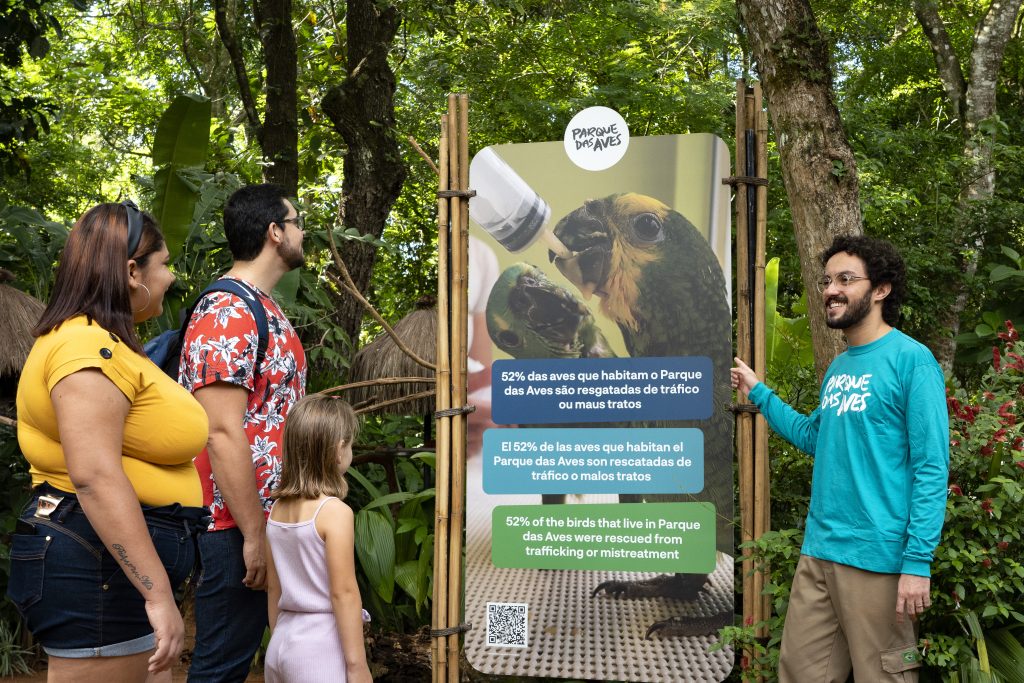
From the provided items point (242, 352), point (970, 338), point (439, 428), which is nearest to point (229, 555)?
point (242, 352)

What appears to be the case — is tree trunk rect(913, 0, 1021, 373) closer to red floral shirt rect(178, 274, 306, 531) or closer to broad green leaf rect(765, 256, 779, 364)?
broad green leaf rect(765, 256, 779, 364)

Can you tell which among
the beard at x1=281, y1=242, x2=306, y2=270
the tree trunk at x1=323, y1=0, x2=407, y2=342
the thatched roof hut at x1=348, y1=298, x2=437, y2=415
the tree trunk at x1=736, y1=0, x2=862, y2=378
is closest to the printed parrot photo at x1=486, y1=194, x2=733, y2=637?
the tree trunk at x1=736, y1=0, x2=862, y2=378

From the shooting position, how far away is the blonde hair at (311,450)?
263 cm

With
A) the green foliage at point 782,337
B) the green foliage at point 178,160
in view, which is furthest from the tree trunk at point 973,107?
the green foliage at point 178,160

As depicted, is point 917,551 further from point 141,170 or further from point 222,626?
point 141,170

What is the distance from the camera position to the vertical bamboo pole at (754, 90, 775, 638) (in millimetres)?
3619

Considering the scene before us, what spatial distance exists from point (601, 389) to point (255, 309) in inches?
58.5

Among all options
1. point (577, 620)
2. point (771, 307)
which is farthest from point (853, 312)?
point (771, 307)

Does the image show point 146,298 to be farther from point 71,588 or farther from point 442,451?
point 442,451

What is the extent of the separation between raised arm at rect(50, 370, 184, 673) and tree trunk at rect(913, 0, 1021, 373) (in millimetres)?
5597

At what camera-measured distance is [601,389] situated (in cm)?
377

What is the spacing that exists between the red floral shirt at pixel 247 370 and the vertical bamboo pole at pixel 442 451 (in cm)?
107

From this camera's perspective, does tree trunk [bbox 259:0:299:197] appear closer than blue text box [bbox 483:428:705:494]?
No

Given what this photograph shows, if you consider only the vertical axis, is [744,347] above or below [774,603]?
above
